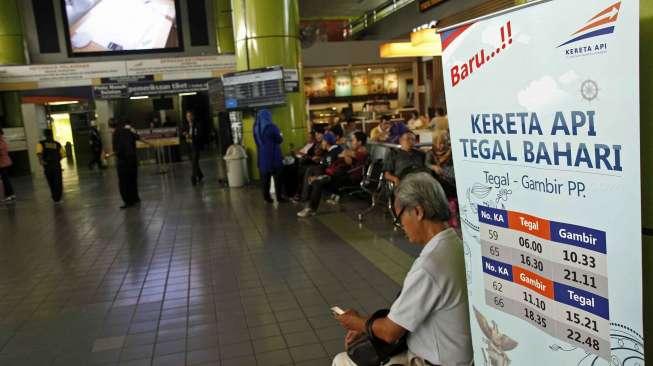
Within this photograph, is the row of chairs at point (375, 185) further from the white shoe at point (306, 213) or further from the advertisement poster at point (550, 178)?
the advertisement poster at point (550, 178)

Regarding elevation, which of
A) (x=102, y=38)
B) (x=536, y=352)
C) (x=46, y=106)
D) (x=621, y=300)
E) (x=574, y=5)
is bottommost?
(x=536, y=352)

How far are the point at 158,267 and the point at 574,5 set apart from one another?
524cm

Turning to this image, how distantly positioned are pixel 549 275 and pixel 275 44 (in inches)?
389

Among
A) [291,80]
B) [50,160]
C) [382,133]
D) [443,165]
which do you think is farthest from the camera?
[291,80]

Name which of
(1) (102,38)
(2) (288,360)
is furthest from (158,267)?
(1) (102,38)

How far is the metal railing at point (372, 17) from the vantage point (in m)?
16.7

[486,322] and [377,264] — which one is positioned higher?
[486,322]

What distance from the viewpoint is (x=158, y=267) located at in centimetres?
582

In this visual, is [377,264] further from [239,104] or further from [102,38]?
[102,38]

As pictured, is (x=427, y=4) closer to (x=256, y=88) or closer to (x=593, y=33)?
(x=256, y=88)

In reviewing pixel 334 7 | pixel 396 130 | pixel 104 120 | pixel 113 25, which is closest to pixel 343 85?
pixel 334 7

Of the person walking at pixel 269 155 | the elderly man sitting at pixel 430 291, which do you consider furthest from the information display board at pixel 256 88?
the elderly man sitting at pixel 430 291

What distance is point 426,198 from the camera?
203cm

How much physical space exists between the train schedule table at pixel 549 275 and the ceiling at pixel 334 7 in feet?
56.6
